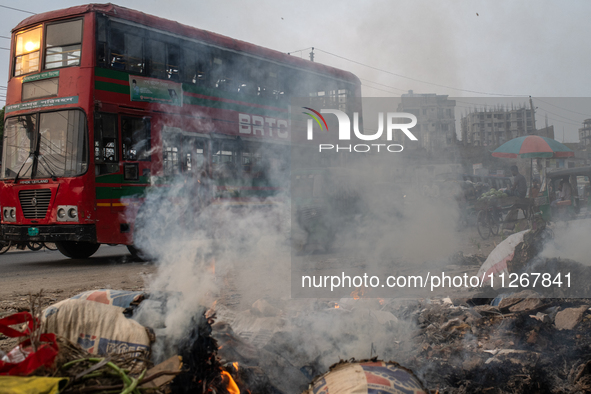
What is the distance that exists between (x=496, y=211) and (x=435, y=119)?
2.79 meters

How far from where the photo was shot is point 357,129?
994cm

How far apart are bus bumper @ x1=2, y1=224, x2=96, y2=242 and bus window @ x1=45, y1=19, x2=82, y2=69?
9.20 ft

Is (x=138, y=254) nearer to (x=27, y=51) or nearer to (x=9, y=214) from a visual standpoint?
(x=9, y=214)

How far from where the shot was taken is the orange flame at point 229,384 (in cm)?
216

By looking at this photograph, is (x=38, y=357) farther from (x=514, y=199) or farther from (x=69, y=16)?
(x=514, y=199)

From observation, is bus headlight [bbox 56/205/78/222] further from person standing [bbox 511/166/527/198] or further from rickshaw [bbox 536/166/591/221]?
person standing [bbox 511/166/527/198]

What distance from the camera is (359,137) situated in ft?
32.5

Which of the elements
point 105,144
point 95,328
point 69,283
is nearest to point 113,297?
point 95,328

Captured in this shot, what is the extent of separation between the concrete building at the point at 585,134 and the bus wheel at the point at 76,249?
982 centimetres

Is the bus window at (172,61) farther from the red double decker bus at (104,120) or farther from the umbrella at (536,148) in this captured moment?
the umbrella at (536,148)

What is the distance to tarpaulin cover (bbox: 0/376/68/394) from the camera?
134 cm

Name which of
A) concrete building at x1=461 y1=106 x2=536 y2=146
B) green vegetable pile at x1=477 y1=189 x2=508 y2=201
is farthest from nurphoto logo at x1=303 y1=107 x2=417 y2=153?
green vegetable pile at x1=477 y1=189 x2=508 y2=201

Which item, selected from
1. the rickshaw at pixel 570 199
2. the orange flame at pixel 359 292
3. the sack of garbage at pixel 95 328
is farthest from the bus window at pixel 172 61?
the rickshaw at pixel 570 199

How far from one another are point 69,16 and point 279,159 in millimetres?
4809
